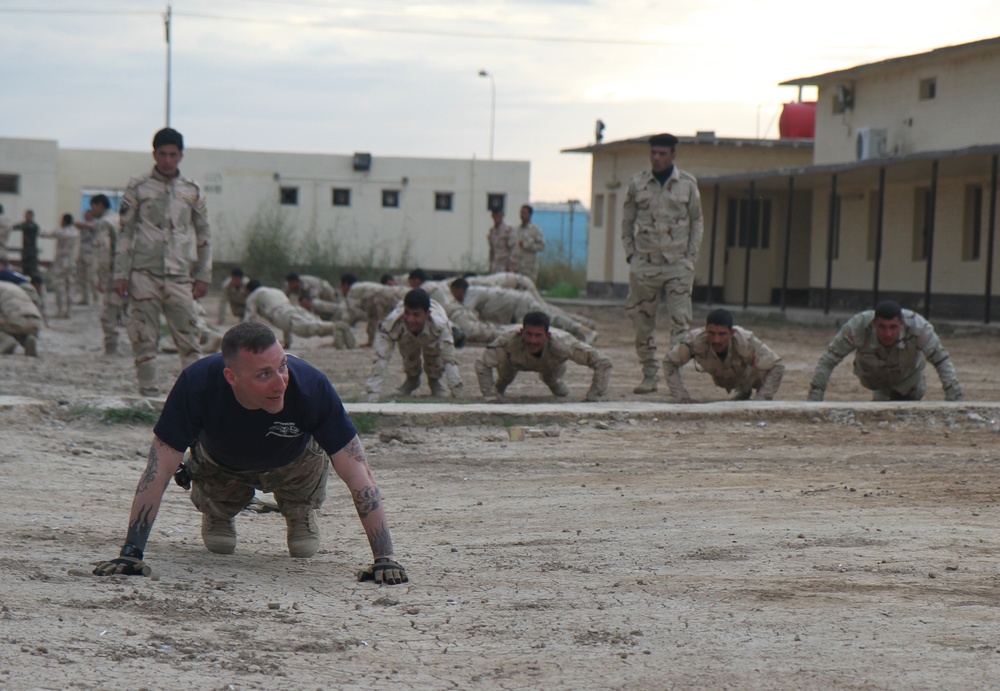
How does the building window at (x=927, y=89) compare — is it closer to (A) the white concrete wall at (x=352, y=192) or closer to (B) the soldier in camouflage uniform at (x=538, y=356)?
(B) the soldier in camouflage uniform at (x=538, y=356)

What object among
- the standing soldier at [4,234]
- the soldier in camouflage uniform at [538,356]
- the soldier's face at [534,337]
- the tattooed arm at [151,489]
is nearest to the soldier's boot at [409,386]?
the soldier in camouflage uniform at [538,356]

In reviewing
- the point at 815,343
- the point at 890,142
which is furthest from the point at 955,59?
the point at 815,343

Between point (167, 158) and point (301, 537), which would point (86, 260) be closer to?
point (167, 158)

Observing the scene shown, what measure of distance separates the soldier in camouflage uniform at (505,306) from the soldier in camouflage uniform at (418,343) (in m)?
4.98

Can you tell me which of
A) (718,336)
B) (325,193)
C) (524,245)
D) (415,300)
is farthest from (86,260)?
(718,336)

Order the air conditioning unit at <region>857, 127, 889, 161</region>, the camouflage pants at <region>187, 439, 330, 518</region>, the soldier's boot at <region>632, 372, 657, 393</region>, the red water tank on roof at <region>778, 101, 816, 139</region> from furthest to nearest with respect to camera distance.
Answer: the red water tank on roof at <region>778, 101, 816, 139</region>
the air conditioning unit at <region>857, 127, 889, 161</region>
the soldier's boot at <region>632, 372, 657, 393</region>
the camouflage pants at <region>187, 439, 330, 518</region>

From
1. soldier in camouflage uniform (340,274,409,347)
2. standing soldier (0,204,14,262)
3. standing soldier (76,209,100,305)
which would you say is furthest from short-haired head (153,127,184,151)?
standing soldier (0,204,14,262)

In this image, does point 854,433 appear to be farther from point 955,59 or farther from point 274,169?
point 274,169

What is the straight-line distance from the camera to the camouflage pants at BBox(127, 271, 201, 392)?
8.73 m

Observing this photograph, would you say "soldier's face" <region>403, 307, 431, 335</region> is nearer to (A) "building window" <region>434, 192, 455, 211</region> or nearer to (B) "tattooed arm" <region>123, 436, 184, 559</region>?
(B) "tattooed arm" <region>123, 436, 184, 559</region>

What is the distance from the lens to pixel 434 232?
35.6 metres

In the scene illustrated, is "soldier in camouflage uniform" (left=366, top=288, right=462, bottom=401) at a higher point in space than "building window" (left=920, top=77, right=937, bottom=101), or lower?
lower

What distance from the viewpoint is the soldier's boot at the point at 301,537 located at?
466cm

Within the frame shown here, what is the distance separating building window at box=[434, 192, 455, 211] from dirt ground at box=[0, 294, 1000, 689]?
2772 cm
